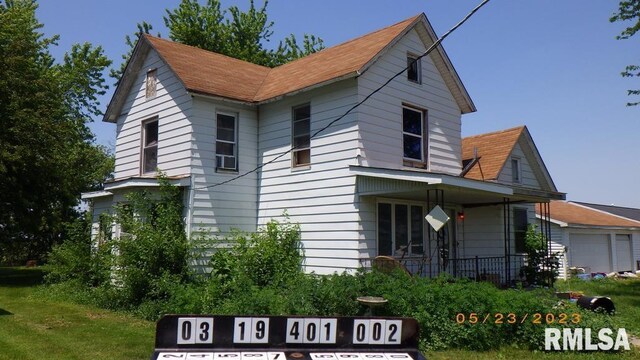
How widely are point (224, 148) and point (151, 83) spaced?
Answer: 3.35 meters

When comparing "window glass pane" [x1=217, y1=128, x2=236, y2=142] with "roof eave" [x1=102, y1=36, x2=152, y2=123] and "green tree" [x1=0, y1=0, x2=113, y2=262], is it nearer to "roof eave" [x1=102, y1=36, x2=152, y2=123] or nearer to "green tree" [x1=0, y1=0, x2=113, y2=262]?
"roof eave" [x1=102, y1=36, x2=152, y2=123]

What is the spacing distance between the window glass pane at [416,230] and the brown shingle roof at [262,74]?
14.2ft


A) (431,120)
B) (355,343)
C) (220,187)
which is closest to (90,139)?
(220,187)

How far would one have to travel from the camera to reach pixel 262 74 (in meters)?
17.5

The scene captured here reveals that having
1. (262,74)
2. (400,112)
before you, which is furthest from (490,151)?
(262,74)

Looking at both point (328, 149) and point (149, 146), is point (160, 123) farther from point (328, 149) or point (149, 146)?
point (328, 149)

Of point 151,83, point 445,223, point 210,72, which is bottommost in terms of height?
point 445,223

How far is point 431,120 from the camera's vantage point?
14.6 metres

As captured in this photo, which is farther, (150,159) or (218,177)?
(150,159)

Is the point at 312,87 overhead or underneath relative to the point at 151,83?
underneath

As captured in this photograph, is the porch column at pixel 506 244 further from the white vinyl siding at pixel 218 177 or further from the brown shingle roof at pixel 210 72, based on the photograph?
the brown shingle roof at pixel 210 72

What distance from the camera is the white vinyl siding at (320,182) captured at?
1231 cm

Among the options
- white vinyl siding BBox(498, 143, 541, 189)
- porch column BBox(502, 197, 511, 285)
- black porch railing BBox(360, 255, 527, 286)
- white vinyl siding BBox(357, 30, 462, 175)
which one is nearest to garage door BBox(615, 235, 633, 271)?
white vinyl siding BBox(498, 143, 541, 189)

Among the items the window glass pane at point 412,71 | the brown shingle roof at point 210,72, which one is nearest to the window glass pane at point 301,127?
the brown shingle roof at point 210,72
